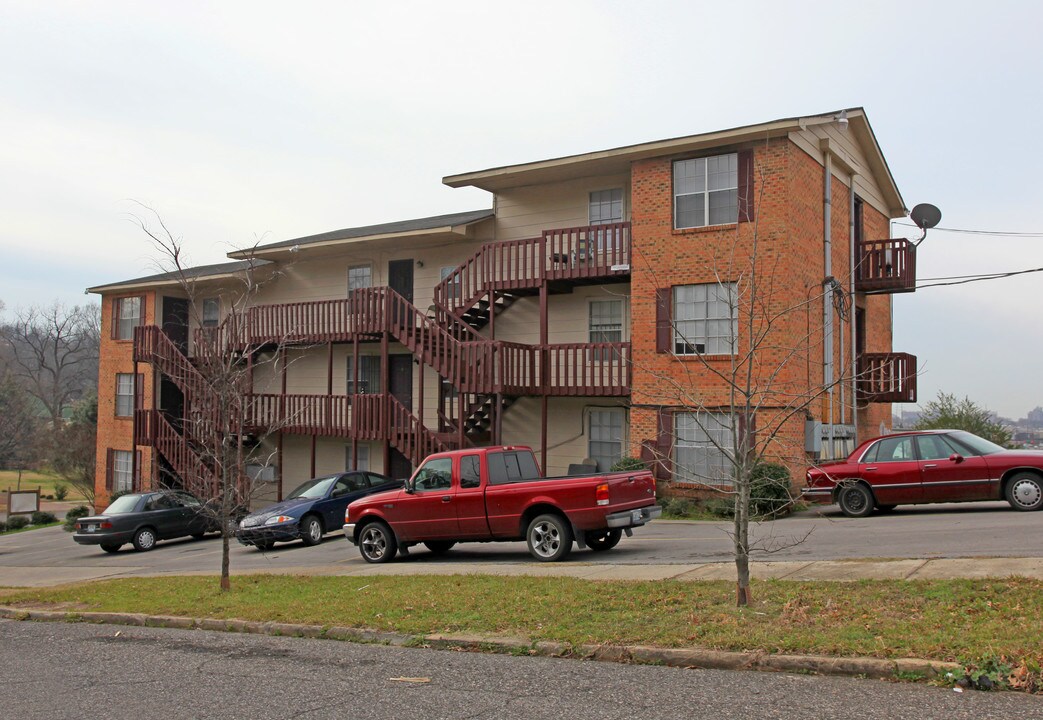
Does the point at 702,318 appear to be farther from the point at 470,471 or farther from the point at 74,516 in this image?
the point at 74,516

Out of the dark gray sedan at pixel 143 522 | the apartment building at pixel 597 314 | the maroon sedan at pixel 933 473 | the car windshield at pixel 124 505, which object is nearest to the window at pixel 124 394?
the apartment building at pixel 597 314

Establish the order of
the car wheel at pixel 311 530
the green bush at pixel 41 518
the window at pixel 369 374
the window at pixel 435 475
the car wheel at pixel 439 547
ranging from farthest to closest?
the green bush at pixel 41 518, the window at pixel 369 374, the car wheel at pixel 311 530, the car wheel at pixel 439 547, the window at pixel 435 475

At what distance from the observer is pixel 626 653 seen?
746 centimetres

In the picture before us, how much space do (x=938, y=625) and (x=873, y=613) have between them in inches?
24.1

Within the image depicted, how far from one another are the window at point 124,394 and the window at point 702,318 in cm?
2227

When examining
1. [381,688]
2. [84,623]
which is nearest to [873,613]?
[381,688]

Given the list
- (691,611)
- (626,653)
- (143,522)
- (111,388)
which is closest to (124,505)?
(143,522)

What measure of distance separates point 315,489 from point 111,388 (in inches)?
700

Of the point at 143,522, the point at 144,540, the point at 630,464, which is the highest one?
the point at 630,464

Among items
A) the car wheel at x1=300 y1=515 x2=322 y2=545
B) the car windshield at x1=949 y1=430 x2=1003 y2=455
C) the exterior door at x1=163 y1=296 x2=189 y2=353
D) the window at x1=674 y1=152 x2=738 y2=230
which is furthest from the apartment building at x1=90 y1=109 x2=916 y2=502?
the exterior door at x1=163 y1=296 x2=189 y2=353

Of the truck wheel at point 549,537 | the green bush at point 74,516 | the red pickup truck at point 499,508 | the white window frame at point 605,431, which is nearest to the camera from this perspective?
the red pickup truck at point 499,508

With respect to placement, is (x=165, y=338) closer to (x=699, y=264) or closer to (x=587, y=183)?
(x=587, y=183)

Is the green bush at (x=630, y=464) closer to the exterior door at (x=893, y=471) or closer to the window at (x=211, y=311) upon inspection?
the exterior door at (x=893, y=471)

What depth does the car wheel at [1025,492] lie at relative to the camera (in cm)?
1474
